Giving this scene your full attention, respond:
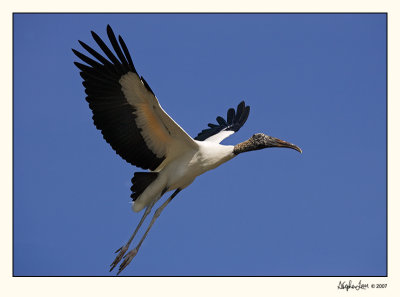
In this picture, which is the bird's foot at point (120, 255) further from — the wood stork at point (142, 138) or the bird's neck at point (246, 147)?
the bird's neck at point (246, 147)

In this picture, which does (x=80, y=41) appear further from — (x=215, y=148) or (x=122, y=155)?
(x=215, y=148)

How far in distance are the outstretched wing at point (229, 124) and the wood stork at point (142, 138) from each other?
2740mm

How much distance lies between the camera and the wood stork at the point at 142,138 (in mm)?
13680

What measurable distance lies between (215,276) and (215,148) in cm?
269

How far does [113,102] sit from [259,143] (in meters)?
3.19

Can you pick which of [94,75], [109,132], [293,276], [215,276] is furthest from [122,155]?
[293,276]

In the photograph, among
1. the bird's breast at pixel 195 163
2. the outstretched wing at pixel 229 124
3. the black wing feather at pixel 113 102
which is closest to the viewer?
the black wing feather at pixel 113 102

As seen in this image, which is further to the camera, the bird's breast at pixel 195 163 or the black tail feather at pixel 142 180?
the black tail feather at pixel 142 180

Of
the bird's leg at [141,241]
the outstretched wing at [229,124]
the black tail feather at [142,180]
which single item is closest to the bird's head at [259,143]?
the bird's leg at [141,241]

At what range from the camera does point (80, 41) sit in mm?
13375

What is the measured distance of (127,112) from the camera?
1411cm

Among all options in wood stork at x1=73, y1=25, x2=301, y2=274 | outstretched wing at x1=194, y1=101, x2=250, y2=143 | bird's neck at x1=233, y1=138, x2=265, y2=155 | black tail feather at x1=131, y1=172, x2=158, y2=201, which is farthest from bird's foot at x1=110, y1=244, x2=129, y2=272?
outstretched wing at x1=194, y1=101, x2=250, y2=143

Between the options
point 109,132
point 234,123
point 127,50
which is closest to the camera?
point 127,50

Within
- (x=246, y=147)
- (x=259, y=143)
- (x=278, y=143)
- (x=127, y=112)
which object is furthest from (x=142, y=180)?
(x=278, y=143)
